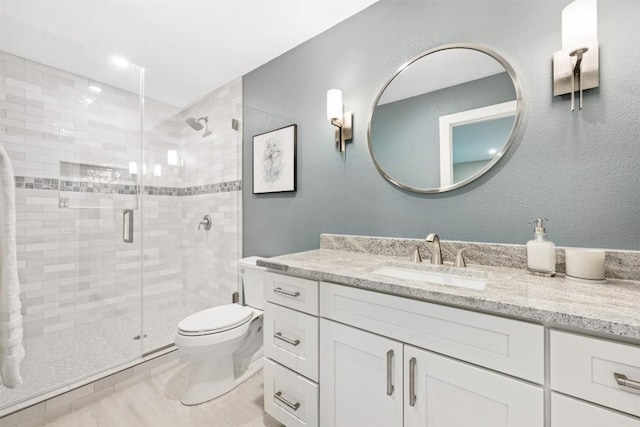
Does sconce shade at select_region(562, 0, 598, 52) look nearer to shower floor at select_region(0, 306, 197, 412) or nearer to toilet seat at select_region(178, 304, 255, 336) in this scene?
toilet seat at select_region(178, 304, 255, 336)

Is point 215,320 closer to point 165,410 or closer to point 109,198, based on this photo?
point 165,410

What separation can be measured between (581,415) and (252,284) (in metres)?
1.77

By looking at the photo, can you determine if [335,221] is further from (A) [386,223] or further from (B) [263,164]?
(B) [263,164]

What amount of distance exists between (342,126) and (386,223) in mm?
704

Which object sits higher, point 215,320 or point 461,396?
point 461,396

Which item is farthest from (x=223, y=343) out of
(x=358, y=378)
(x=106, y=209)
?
(x=106, y=209)

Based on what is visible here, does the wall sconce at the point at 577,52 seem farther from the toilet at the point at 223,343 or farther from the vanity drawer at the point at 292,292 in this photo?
the toilet at the point at 223,343

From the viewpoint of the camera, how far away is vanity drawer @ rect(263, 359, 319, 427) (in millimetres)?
1204

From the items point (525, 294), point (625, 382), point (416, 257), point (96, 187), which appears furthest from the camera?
point (96, 187)

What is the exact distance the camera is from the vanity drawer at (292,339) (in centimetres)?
119

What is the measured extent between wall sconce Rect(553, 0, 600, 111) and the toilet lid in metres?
2.04

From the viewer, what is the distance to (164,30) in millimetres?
1895

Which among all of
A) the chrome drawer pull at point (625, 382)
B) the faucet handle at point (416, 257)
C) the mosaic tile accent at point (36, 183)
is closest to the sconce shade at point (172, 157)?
the mosaic tile accent at point (36, 183)

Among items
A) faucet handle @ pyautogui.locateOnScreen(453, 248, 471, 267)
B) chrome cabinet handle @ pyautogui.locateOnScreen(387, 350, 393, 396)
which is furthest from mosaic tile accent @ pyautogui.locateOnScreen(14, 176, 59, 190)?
faucet handle @ pyautogui.locateOnScreen(453, 248, 471, 267)
